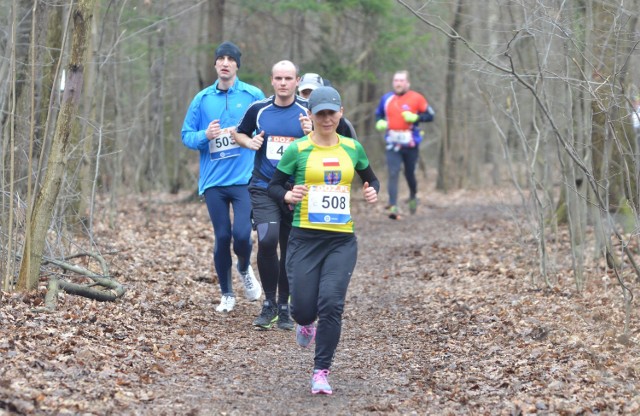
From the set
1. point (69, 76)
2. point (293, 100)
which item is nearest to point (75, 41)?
point (69, 76)

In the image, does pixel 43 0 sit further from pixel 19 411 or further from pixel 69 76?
pixel 19 411

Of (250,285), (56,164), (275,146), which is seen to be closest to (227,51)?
(275,146)

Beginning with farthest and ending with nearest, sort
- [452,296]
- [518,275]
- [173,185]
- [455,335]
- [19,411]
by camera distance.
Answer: [173,185], [518,275], [452,296], [455,335], [19,411]

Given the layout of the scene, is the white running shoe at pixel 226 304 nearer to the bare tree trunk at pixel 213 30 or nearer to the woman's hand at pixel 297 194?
the woman's hand at pixel 297 194

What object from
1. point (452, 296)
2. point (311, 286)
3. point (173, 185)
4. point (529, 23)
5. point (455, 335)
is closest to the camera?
point (311, 286)

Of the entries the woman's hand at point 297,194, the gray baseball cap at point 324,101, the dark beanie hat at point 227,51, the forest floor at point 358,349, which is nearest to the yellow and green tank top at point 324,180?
the woman's hand at point 297,194

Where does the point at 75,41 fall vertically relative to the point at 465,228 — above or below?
above

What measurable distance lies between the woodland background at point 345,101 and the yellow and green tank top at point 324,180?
1.27 meters

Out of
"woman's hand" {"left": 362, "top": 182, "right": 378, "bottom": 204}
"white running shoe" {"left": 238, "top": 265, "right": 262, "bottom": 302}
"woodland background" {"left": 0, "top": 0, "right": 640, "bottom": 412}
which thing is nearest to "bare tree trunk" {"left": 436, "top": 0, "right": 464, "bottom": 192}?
"woodland background" {"left": 0, "top": 0, "right": 640, "bottom": 412}

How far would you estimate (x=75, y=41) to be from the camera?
7523mm

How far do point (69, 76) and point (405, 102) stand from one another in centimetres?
944

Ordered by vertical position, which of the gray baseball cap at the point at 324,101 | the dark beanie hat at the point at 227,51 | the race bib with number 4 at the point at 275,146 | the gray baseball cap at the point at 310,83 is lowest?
the race bib with number 4 at the point at 275,146

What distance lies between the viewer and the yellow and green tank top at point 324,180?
20.2ft

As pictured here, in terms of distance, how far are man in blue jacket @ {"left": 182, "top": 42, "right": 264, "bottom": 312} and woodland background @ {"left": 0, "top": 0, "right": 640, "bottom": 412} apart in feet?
3.81
